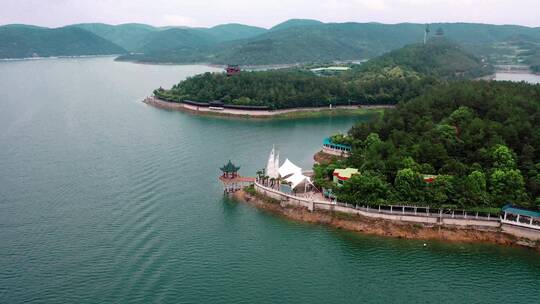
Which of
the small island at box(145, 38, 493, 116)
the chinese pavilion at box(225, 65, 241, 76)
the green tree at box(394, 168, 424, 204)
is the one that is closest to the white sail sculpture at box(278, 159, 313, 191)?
the green tree at box(394, 168, 424, 204)

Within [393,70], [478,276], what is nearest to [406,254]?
[478,276]

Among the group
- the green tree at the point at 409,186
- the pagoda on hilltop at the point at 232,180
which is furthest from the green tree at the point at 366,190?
the pagoda on hilltop at the point at 232,180

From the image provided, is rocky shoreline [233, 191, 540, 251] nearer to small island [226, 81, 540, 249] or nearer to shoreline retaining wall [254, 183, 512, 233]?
small island [226, 81, 540, 249]

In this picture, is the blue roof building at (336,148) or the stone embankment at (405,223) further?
the blue roof building at (336,148)

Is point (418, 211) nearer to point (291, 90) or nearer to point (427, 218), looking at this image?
point (427, 218)

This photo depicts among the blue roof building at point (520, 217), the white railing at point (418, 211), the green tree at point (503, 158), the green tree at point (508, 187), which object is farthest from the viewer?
the green tree at point (503, 158)

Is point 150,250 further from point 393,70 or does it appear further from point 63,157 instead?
point 393,70

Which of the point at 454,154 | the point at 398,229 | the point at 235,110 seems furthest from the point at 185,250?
the point at 235,110

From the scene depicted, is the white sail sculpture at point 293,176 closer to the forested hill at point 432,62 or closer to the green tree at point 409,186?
the green tree at point 409,186
